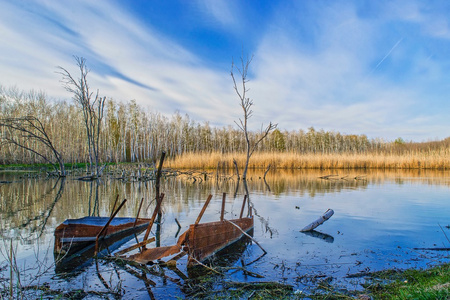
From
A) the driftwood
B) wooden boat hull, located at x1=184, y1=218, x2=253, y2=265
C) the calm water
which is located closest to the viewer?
the calm water

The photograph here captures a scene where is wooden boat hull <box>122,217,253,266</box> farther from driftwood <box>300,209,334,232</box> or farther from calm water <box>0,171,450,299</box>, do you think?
driftwood <box>300,209,334,232</box>

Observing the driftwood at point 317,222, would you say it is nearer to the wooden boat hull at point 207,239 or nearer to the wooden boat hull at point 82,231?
the wooden boat hull at point 207,239

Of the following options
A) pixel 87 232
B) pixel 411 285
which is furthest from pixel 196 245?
pixel 411 285

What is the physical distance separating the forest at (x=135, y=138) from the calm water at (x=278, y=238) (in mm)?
9385

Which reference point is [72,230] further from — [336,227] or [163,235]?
[336,227]

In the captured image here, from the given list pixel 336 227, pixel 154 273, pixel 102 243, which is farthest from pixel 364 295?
pixel 102 243

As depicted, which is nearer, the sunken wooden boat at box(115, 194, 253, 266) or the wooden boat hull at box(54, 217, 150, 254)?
the sunken wooden boat at box(115, 194, 253, 266)

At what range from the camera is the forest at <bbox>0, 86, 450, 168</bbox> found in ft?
109

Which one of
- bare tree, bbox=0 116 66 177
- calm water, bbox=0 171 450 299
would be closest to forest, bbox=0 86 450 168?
bare tree, bbox=0 116 66 177

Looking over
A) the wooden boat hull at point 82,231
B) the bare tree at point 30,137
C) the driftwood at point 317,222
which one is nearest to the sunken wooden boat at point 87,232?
the wooden boat hull at point 82,231

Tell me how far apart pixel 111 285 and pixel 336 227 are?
543 centimetres

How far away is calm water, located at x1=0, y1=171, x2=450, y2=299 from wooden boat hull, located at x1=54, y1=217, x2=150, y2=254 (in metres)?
0.32

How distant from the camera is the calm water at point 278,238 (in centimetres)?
411

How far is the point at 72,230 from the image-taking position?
5.54 metres
